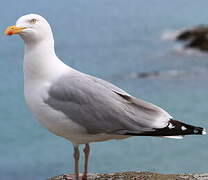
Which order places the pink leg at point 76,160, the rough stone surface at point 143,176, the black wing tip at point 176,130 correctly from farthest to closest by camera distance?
the rough stone surface at point 143,176 < the pink leg at point 76,160 < the black wing tip at point 176,130


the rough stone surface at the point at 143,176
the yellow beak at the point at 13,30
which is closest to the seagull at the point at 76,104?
the yellow beak at the point at 13,30

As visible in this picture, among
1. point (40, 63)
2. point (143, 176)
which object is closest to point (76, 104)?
point (40, 63)

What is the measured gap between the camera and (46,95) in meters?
3.50

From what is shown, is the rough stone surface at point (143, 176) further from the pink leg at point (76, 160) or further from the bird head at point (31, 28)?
the bird head at point (31, 28)

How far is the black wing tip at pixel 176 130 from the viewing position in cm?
346

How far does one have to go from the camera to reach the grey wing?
347cm

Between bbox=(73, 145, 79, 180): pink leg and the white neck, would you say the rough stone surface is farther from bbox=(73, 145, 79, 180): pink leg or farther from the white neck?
the white neck

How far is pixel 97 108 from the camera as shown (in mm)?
3500

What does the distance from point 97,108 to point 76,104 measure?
11cm

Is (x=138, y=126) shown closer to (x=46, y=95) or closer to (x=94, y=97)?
(x=94, y=97)

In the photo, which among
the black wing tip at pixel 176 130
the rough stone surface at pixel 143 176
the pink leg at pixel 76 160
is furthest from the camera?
the rough stone surface at pixel 143 176

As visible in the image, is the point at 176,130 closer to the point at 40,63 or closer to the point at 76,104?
the point at 76,104

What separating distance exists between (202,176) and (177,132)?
21.6 inches

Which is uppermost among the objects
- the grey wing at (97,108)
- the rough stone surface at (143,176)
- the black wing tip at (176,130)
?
the grey wing at (97,108)
